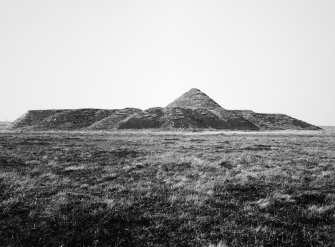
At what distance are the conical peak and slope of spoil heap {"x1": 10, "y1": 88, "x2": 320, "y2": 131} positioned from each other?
12746mm

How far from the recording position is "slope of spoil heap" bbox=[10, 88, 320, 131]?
77312 millimetres

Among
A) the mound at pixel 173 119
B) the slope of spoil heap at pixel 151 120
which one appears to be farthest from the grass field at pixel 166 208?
the mound at pixel 173 119

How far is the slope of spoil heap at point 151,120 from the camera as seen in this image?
7731 cm

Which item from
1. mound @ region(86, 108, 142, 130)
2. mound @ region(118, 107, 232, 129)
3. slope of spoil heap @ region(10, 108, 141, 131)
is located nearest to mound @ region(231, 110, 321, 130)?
mound @ region(118, 107, 232, 129)

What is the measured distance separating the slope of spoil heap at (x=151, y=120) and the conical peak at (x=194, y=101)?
12.7m

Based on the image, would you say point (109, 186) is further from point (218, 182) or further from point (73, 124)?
point (73, 124)

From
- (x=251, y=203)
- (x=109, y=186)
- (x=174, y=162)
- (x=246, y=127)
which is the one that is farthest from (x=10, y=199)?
(x=246, y=127)

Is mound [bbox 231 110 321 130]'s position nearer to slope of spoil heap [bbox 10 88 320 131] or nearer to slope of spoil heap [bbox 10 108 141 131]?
slope of spoil heap [bbox 10 88 320 131]

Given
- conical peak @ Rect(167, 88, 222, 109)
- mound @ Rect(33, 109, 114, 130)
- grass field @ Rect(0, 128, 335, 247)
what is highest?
conical peak @ Rect(167, 88, 222, 109)

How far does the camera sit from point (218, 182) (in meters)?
12.5

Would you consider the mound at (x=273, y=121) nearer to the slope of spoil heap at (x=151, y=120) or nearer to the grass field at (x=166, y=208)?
the slope of spoil heap at (x=151, y=120)

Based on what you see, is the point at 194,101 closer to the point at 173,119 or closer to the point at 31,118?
the point at 173,119

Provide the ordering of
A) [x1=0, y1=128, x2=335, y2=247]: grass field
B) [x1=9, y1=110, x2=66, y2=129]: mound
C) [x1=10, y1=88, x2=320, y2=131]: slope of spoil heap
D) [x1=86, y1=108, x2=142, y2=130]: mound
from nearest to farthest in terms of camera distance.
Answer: [x1=0, y1=128, x2=335, y2=247]: grass field < [x1=86, y1=108, x2=142, y2=130]: mound < [x1=10, y1=88, x2=320, y2=131]: slope of spoil heap < [x1=9, y1=110, x2=66, y2=129]: mound

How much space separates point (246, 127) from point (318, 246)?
80.4m
